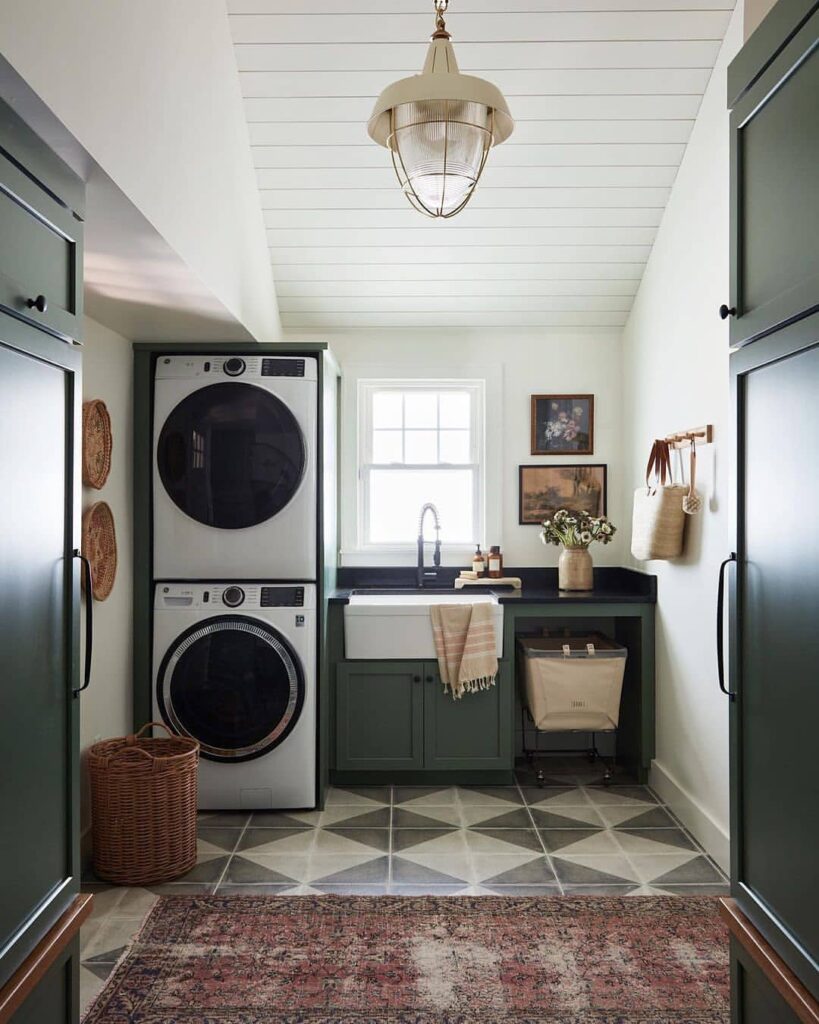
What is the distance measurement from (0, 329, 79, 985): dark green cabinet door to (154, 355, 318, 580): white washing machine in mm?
1948

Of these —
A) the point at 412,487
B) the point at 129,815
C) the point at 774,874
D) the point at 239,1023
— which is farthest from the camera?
the point at 412,487

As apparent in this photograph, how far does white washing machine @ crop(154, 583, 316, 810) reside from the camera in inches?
155

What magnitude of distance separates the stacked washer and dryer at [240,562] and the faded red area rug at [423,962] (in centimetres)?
87

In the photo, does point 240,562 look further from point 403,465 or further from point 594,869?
point 594,869

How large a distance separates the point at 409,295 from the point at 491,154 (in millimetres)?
973

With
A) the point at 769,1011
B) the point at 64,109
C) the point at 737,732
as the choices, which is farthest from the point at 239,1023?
the point at 64,109

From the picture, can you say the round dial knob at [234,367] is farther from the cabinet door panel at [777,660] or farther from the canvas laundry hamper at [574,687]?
the cabinet door panel at [777,660]

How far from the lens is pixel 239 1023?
2402 millimetres

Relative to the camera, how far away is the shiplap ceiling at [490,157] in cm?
336

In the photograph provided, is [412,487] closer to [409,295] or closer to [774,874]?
[409,295]

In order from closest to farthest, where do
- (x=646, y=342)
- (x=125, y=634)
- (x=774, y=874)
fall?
1. (x=774, y=874)
2. (x=125, y=634)
3. (x=646, y=342)

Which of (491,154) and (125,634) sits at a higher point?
(491,154)

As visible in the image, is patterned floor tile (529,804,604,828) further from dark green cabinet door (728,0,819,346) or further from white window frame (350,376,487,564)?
dark green cabinet door (728,0,819,346)

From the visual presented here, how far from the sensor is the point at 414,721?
430 centimetres
